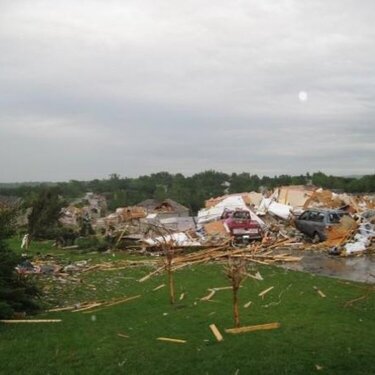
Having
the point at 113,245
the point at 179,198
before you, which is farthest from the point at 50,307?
the point at 179,198

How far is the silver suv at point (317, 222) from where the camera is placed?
27031 mm

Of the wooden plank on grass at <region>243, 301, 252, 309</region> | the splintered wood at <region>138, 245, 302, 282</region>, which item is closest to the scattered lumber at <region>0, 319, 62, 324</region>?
the wooden plank on grass at <region>243, 301, 252, 309</region>

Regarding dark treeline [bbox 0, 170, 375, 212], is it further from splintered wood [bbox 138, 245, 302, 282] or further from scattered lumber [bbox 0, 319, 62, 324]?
scattered lumber [bbox 0, 319, 62, 324]

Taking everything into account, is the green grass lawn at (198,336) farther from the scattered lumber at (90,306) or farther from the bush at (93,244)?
the bush at (93,244)

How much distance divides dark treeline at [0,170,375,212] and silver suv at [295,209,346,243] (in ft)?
151

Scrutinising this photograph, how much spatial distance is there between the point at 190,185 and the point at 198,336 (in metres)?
99.0

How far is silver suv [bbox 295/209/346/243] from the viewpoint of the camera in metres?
27.0

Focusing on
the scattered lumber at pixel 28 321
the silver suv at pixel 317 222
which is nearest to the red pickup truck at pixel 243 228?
the silver suv at pixel 317 222

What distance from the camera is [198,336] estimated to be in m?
8.72

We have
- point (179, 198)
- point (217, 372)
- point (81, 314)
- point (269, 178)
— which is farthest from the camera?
point (269, 178)

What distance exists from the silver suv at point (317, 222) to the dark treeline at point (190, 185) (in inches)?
1816

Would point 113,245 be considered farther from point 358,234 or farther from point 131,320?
point 131,320

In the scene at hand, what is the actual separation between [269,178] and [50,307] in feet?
313

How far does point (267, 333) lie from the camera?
28.7ft
